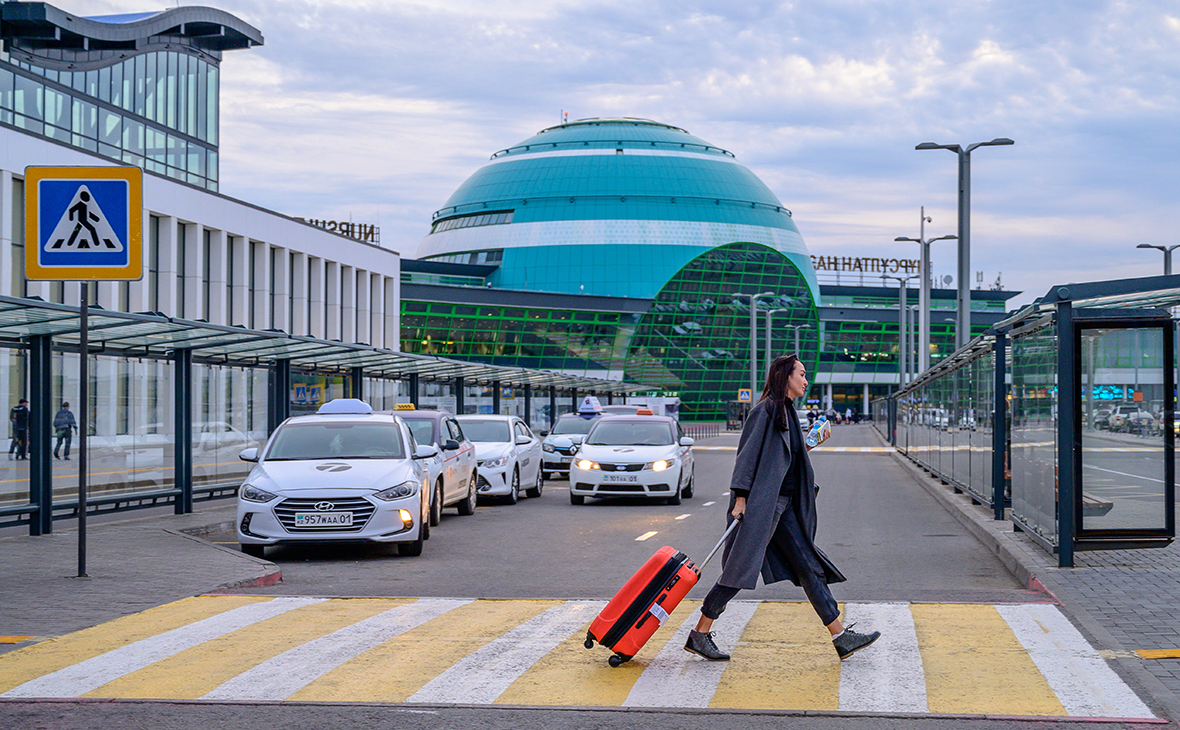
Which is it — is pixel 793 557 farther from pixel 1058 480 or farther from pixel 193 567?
pixel 193 567

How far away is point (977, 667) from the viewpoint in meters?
7.17

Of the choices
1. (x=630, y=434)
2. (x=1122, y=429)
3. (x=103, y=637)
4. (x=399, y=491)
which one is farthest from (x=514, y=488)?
(x=103, y=637)

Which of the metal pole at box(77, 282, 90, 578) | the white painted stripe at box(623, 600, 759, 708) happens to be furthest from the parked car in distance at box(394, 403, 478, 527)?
the white painted stripe at box(623, 600, 759, 708)

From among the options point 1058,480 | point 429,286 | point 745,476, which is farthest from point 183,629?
point 429,286

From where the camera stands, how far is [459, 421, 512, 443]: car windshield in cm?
2186

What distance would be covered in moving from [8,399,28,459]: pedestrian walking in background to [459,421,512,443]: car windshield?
336 inches

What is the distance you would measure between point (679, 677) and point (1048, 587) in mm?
4274

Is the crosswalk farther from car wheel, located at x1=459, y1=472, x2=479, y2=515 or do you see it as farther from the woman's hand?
car wheel, located at x1=459, y1=472, x2=479, y2=515

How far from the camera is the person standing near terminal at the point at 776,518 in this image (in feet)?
23.2

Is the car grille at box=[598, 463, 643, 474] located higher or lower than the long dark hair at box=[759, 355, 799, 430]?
lower

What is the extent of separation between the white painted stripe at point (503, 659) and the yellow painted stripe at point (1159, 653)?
3.43m

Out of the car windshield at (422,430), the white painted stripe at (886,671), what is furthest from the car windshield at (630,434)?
the white painted stripe at (886,671)

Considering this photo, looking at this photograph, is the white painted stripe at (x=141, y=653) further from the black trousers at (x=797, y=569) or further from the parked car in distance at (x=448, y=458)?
the parked car in distance at (x=448, y=458)

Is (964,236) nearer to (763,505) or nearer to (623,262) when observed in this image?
(763,505)
